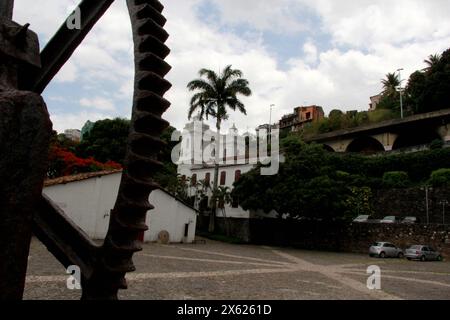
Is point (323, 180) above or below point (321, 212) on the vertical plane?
above

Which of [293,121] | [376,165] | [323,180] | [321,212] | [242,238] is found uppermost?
[293,121]

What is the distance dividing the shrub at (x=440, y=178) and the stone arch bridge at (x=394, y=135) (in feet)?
24.6

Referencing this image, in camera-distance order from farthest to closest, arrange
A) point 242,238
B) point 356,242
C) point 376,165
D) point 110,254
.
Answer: point 376,165 → point 242,238 → point 356,242 → point 110,254

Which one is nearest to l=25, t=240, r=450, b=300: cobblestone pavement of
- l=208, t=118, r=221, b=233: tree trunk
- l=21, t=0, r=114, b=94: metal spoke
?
l=21, t=0, r=114, b=94: metal spoke

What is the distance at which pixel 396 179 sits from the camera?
1547 inches

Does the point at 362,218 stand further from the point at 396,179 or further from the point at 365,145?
the point at 365,145

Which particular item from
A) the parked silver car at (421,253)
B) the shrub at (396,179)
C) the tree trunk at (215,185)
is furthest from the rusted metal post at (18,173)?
the shrub at (396,179)

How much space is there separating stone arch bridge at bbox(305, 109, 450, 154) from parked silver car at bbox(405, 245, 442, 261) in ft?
60.8

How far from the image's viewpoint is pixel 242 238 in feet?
125

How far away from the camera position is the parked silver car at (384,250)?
1088 inches

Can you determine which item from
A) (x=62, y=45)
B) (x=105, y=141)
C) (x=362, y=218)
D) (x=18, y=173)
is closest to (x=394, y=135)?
(x=362, y=218)

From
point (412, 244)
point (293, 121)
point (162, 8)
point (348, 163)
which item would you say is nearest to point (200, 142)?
point (348, 163)
